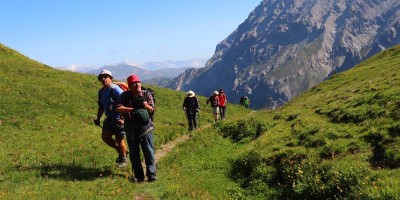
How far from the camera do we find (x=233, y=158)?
60.3 feet

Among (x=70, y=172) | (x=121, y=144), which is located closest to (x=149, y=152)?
(x=121, y=144)

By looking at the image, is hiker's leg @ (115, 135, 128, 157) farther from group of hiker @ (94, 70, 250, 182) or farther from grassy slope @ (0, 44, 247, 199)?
grassy slope @ (0, 44, 247, 199)

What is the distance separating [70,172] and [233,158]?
7.18m

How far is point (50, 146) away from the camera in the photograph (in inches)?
821

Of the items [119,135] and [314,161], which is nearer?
[314,161]

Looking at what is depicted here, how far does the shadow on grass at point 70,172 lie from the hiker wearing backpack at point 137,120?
5.45ft

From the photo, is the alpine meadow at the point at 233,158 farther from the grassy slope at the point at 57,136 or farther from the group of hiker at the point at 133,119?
the group of hiker at the point at 133,119

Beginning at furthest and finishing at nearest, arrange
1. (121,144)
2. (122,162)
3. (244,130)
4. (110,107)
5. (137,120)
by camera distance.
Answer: (244,130) → (122,162) → (121,144) → (110,107) → (137,120)

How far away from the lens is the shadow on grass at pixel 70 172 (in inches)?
582

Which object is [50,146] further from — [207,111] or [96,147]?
[207,111]

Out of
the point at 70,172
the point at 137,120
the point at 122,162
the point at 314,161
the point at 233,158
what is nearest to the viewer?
the point at 137,120

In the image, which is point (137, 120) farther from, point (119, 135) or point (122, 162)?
point (122, 162)

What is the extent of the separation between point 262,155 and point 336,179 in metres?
5.39

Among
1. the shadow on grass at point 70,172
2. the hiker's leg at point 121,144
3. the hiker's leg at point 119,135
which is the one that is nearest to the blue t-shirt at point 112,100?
the hiker's leg at point 119,135
